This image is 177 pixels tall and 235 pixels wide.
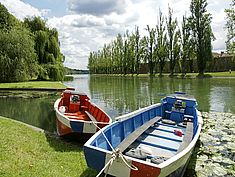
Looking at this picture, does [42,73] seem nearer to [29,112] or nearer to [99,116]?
[29,112]

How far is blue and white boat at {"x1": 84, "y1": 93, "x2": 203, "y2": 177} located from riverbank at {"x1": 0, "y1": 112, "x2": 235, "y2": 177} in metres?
0.75

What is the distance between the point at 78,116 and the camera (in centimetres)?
938

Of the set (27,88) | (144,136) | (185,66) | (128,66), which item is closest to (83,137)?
(144,136)

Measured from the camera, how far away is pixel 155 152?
5.08 metres

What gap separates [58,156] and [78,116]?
383 cm

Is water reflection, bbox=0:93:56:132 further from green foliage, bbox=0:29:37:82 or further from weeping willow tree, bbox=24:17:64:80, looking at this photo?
weeping willow tree, bbox=24:17:64:80

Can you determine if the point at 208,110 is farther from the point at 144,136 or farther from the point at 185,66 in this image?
the point at 185,66

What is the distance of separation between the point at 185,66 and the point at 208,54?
7337mm

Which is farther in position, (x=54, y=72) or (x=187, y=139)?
(x=54, y=72)

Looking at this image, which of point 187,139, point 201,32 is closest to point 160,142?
point 187,139

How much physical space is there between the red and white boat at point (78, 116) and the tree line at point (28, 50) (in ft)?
46.2

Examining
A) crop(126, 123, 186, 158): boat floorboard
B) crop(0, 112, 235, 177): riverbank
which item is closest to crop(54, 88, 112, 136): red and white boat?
crop(0, 112, 235, 177): riverbank

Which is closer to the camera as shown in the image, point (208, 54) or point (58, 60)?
point (58, 60)

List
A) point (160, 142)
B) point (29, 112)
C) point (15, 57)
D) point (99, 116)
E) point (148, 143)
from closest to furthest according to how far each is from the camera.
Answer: point (148, 143) < point (160, 142) < point (99, 116) < point (29, 112) < point (15, 57)
